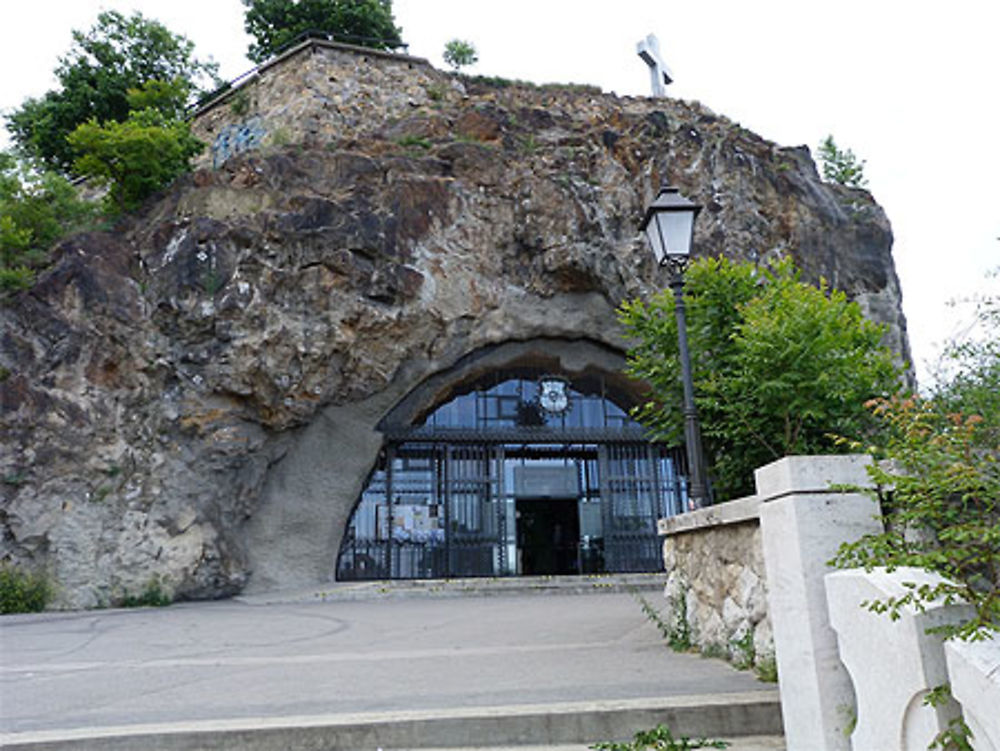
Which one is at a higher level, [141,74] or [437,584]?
[141,74]

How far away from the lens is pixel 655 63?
22.5 m

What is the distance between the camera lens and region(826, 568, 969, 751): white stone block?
7.07 feet

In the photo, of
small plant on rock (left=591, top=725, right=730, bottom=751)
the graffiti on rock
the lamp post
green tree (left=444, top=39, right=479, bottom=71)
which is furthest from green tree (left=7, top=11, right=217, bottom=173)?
small plant on rock (left=591, top=725, right=730, bottom=751)

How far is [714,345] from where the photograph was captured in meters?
6.65

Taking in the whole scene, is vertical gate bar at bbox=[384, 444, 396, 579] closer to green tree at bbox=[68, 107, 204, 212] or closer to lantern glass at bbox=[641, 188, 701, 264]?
green tree at bbox=[68, 107, 204, 212]

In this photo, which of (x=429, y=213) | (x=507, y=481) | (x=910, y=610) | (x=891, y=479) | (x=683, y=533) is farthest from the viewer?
(x=507, y=481)

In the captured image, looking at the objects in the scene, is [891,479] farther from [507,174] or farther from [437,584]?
[507,174]

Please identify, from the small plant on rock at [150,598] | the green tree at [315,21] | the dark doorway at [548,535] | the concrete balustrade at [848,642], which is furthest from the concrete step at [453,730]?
the green tree at [315,21]

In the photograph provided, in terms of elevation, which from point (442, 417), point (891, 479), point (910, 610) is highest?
point (442, 417)

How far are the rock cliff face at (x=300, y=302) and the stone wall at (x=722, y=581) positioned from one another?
34.2 feet

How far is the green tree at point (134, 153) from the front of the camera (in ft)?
50.8

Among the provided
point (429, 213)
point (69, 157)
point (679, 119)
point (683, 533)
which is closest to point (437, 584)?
point (429, 213)

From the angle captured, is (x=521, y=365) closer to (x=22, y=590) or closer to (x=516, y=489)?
(x=516, y=489)

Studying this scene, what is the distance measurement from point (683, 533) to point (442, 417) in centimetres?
1156
